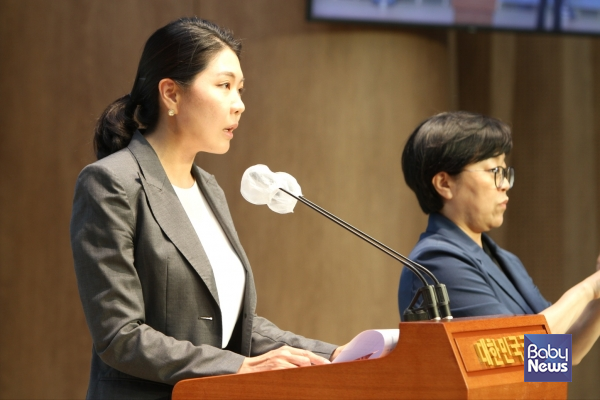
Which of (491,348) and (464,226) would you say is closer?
(491,348)

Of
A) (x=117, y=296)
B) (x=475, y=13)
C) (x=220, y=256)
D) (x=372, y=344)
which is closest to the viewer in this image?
(x=372, y=344)

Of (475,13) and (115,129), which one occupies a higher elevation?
(475,13)

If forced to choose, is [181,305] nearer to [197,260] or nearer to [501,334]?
[197,260]

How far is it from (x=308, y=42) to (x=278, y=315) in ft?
4.67

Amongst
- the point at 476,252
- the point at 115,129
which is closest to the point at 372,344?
the point at 115,129

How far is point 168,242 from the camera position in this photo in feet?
5.87

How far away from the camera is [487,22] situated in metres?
4.20

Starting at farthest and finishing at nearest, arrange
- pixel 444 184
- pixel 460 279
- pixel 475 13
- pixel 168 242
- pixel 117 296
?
pixel 475 13
pixel 444 184
pixel 460 279
pixel 168 242
pixel 117 296

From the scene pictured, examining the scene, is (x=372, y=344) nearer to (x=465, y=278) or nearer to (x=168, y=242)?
(x=168, y=242)

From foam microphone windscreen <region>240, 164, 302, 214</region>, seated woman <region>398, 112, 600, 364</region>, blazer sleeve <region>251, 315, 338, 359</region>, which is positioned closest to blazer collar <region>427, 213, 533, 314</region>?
seated woman <region>398, 112, 600, 364</region>

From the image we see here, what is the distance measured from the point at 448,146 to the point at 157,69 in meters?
1.11

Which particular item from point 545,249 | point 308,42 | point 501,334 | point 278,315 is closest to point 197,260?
point 501,334

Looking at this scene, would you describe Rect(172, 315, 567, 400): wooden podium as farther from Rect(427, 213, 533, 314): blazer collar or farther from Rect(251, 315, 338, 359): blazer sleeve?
Rect(427, 213, 533, 314): blazer collar

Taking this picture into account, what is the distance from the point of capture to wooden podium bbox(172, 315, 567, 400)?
1.26 m
